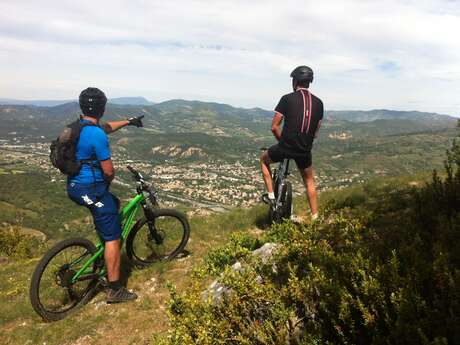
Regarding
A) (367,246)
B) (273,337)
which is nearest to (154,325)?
(273,337)

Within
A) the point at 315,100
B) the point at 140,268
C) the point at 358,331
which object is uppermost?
the point at 315,100

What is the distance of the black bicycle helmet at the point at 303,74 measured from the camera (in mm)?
7953

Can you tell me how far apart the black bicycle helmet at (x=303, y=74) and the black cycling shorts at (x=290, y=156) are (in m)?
1.63

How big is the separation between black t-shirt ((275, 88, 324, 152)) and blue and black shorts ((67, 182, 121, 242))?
407 centimetres

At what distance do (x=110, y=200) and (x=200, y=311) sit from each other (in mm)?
3504

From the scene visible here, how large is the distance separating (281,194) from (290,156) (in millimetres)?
1288

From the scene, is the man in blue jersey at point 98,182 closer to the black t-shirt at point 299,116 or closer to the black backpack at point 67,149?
the black backpack at point 67,149

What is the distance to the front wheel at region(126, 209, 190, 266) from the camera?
859cm

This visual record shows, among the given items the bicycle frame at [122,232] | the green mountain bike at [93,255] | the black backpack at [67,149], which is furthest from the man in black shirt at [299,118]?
the black backpack at [67,149]

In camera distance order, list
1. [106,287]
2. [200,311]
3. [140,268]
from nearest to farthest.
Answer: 1. [200,311]
2. [106,287]
3. [140,268]

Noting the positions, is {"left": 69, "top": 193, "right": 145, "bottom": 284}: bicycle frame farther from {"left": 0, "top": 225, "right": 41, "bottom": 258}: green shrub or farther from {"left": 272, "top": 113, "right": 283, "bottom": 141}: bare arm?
{"left": 0, "top": 225, "right": 41, "bottom": 258}: green shrub

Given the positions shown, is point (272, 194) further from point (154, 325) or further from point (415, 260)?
point (415, 260)

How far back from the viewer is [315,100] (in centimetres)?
798

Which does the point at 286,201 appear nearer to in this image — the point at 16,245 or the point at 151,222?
the point at 151,222
